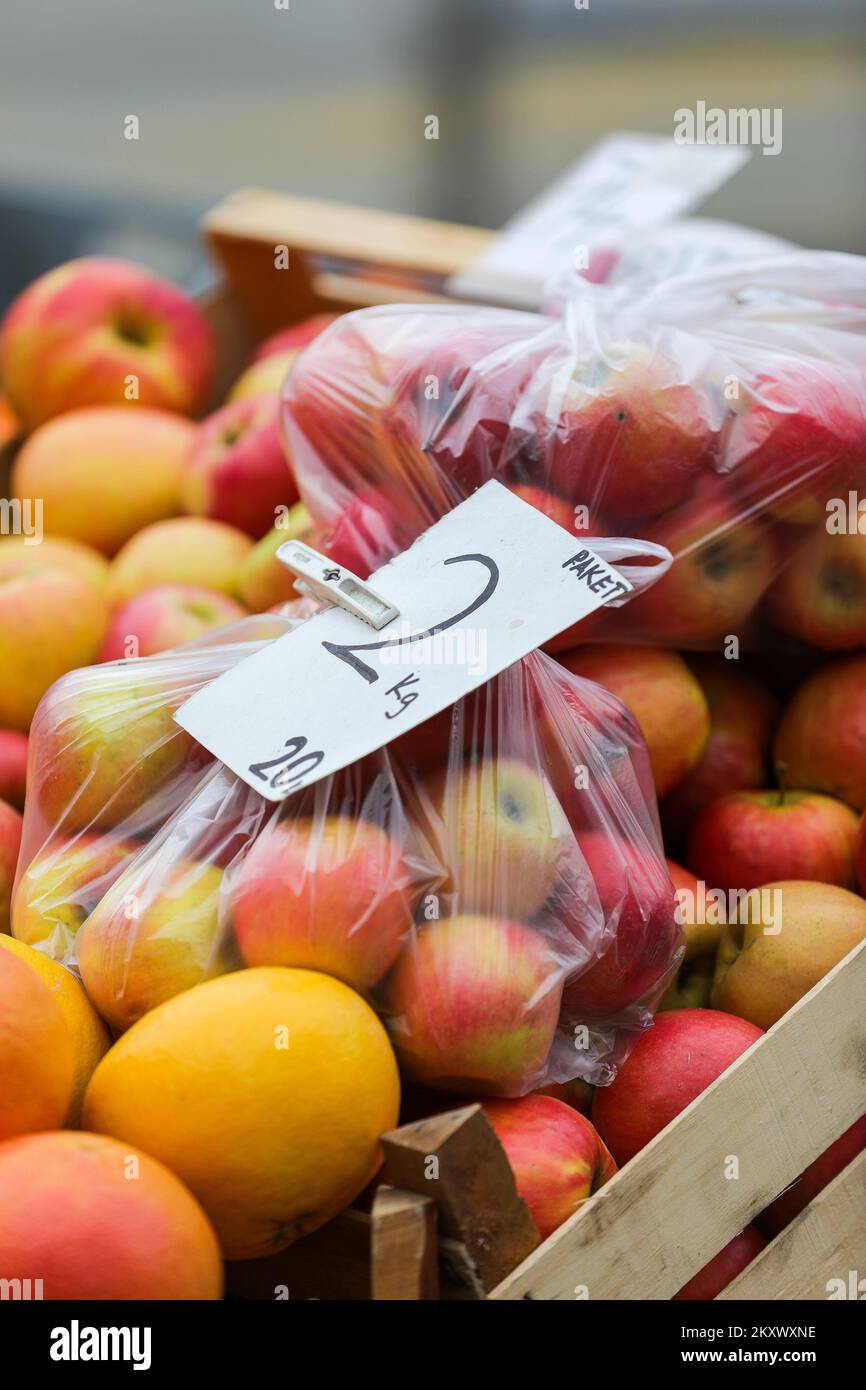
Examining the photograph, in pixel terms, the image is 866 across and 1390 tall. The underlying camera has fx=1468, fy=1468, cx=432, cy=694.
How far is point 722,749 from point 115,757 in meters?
0.52

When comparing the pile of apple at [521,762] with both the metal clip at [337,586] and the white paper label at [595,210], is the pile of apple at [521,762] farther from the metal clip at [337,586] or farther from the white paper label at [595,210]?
the white paper label at [595,210]

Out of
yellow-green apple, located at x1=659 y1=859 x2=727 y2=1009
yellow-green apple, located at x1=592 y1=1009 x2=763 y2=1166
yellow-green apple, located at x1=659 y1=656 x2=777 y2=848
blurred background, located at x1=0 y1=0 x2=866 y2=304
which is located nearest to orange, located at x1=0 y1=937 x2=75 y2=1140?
yellow-green apple, located at x1=592 y1=1009 x2=763 y2=1166

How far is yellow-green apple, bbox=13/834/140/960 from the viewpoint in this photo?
986 mm

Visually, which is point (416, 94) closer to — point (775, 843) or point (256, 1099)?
point (775, 843)

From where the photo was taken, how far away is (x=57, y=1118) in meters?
0.86

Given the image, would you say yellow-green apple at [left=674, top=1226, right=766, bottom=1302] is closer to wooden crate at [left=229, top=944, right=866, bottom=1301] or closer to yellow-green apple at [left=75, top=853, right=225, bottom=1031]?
wooden crate at [left=229, top=944, right=866, bottom=1301]

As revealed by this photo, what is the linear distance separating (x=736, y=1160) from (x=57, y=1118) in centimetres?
41

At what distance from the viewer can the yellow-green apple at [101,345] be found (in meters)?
1.78

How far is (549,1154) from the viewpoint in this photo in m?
0.89

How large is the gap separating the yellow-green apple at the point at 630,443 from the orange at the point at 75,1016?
51 cm

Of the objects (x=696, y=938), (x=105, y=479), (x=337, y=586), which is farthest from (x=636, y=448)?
(x=105, y=479)

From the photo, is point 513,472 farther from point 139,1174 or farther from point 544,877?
point 139,1174
